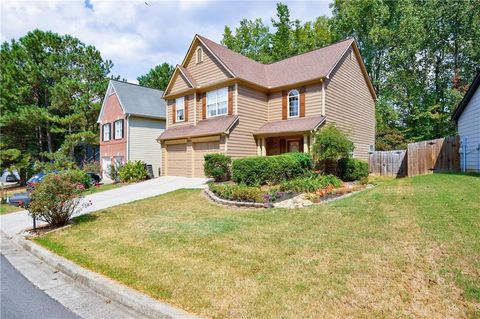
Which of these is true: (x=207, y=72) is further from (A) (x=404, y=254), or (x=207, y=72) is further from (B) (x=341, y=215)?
(A) (x=404, y=254)

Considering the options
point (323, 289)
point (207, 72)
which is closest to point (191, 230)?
point (323, 289)

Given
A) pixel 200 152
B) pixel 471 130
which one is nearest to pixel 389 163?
pixel 471 130

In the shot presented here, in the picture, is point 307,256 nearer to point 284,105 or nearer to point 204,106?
point 284,105

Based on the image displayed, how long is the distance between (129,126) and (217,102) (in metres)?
10.6

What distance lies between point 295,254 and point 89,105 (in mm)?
31113

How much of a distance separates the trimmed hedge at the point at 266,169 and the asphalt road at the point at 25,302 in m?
8.66

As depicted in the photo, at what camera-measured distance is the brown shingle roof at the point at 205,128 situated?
642 inches

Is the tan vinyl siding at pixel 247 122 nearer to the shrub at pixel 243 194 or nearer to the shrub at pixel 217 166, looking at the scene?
the shrub at pixel 217 166

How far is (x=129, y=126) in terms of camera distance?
80.6ft

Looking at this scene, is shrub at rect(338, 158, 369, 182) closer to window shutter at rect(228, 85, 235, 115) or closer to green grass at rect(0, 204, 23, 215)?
window shutter at rect(228, 85, 235, 115)

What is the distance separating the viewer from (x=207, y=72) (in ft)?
62.2

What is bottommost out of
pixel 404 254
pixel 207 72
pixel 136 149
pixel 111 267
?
pixel 111 267

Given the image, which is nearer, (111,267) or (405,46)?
(111,267)

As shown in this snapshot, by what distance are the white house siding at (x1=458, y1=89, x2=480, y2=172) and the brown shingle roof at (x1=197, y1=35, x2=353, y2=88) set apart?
7.35 m
